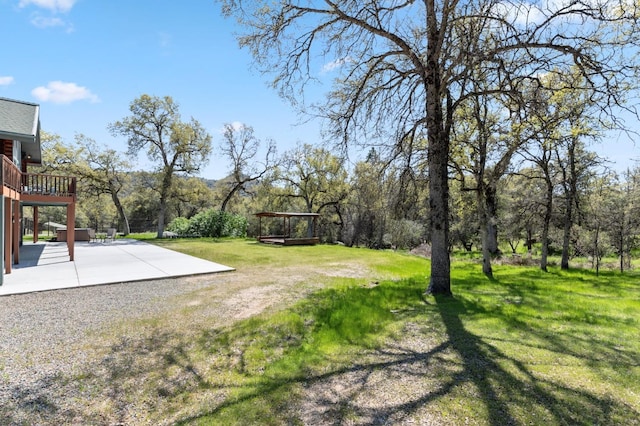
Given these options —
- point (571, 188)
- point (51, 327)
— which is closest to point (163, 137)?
point (51, 327)

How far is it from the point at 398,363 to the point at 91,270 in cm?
955

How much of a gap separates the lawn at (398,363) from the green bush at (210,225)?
19.4m

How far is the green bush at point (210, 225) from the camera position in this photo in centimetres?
2435

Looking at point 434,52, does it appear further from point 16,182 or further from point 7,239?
point 16,182

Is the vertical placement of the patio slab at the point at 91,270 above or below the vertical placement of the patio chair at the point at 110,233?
below

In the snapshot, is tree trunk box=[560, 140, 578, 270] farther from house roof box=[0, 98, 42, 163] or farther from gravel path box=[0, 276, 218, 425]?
house roof box=[0, 98, 42, 163]

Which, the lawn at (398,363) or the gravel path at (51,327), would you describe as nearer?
the lawn at (398,363)

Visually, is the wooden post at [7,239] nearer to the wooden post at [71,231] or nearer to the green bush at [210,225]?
the wooden post at [71,231]

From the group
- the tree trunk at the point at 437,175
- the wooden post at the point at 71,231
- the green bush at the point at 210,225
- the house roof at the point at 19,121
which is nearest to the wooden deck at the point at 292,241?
the green bush at the point at 210,225

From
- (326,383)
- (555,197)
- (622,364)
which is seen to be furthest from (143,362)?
(555,197)

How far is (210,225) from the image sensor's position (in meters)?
24.5

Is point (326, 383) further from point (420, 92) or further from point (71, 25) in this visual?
point (71, 25)

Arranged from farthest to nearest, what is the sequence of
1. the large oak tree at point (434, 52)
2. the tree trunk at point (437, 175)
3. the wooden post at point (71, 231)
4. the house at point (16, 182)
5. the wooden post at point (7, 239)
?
the wooden post at point (71, 231), the house at point (16, 182), the wooden post at point (7, 239), the tree trunk at point (437, 175), the large oak tree at point (434, 52)

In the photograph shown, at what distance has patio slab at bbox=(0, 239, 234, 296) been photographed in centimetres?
750
